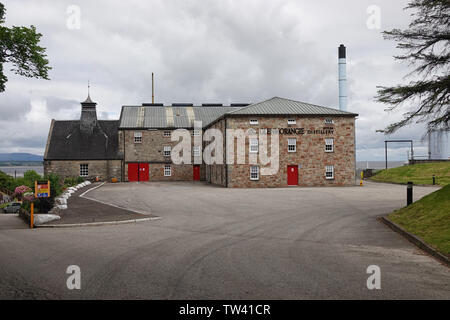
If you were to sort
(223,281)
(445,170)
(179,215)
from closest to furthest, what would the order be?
(223,281), (179,215), (445,170)

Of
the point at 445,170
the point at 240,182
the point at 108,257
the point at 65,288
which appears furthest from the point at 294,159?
the point at 65,288

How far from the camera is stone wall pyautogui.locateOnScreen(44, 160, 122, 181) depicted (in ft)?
162

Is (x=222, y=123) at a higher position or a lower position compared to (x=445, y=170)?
higher

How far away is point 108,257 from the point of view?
9078 millimetres

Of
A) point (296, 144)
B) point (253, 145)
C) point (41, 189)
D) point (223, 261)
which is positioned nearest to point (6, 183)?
point (253, 145)

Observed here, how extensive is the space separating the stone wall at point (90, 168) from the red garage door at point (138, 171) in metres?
1.30

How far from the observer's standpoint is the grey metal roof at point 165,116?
5166 cm

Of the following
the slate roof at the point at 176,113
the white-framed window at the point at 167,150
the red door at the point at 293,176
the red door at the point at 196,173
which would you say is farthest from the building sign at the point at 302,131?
the white-framed window at the point at 167,150

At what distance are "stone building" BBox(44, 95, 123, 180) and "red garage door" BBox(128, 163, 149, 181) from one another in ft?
4.32

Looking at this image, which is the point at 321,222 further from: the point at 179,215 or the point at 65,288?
the point at 65,288

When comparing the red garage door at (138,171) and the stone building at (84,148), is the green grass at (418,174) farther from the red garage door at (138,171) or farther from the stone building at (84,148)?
the stone building at (84,148)
